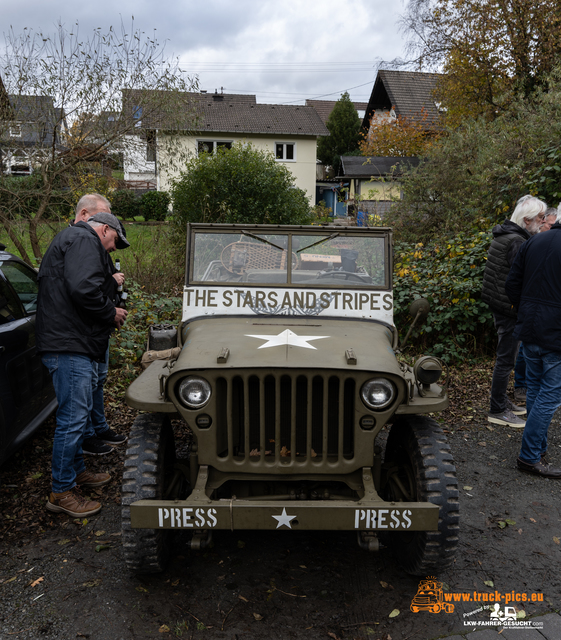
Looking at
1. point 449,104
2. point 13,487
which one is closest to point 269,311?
point 13,487

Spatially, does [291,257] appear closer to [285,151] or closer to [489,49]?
[489,49]

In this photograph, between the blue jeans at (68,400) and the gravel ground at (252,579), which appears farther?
the blue jeans at (68,400)

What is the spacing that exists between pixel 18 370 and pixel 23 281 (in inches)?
42.6

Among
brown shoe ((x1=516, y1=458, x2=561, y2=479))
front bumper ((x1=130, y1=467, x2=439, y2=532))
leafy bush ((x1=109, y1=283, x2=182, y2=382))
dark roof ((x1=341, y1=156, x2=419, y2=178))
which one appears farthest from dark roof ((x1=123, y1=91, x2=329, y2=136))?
front bumper ((x1=130, y1=467, x2=439, y2=532))

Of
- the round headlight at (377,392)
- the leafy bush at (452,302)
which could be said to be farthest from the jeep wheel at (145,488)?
the leafy bush at (452,302)

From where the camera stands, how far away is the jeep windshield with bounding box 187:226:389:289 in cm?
385

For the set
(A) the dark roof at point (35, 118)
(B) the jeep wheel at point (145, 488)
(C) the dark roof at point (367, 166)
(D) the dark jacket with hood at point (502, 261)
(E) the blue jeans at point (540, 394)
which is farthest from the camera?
(C) the dark roof at point (367, 166)

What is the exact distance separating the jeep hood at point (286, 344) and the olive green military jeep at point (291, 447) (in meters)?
0.01

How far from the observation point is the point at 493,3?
48.6 feet

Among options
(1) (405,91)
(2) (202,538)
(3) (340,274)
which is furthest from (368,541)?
(1) (405,91)

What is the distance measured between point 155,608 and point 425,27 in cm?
1983

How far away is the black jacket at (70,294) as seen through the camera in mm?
3246

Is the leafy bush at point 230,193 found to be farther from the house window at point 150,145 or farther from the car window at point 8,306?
the car window at point 8,306

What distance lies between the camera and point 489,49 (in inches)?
610
